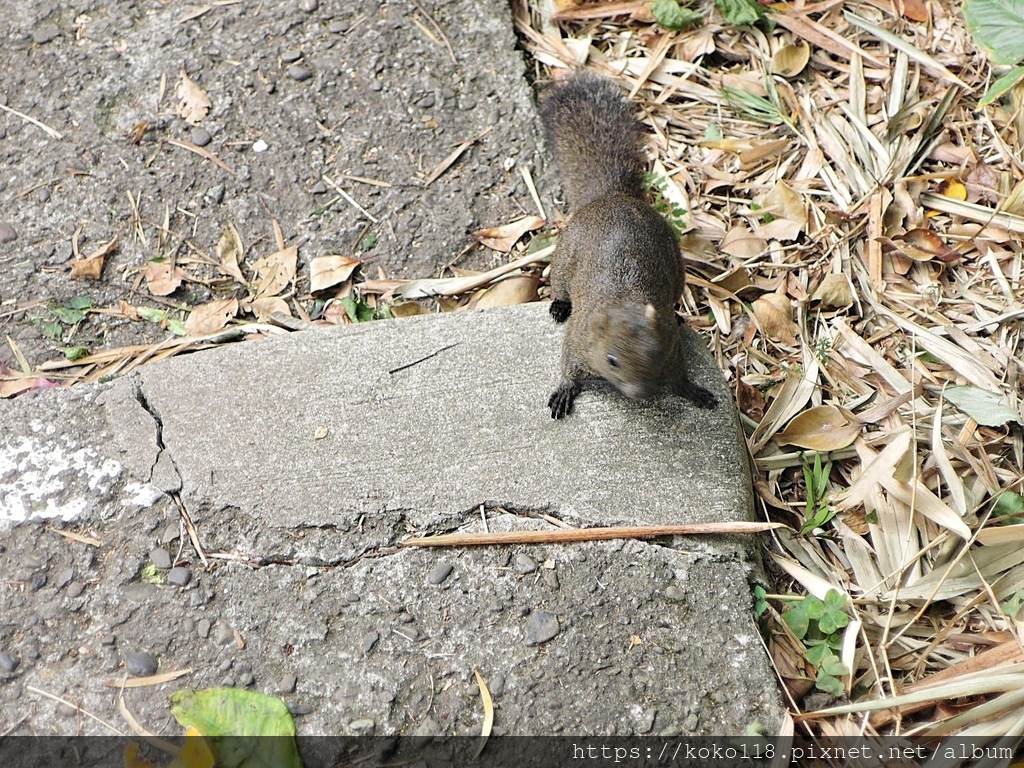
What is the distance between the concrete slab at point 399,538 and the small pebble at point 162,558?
0.04 meters

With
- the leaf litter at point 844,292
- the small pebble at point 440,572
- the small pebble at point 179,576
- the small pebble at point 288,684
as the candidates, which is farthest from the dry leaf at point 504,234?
the small pebble at point 288,684

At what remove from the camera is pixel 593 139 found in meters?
3.53

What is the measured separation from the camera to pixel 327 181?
12.7 feet

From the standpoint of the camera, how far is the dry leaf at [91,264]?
357 cm

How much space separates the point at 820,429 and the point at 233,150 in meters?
2.65

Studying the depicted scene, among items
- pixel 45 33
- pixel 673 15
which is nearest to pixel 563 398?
pixel 673 15

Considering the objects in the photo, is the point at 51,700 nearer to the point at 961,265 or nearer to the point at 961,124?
the point at 961,265

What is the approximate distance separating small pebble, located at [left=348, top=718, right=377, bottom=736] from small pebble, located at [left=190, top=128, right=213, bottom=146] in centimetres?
265

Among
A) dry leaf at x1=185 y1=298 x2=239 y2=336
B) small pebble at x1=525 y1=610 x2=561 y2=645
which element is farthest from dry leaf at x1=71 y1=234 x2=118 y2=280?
small pebble at x1=525 y1=610 x2=561 y2=645

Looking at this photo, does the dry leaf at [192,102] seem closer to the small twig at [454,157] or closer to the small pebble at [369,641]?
the small twig at [454,157]

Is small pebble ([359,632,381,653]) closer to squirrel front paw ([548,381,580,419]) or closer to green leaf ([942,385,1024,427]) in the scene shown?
squirrel front paw ([548,381,580,419])

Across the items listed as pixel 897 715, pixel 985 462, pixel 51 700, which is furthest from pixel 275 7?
pixel 897 715

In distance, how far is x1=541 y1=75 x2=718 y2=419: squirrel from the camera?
2.79 meters

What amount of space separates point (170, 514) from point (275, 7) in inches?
106
